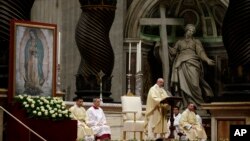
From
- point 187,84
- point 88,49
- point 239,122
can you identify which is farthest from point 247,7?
point 187,84

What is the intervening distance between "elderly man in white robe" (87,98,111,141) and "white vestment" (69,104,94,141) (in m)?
0.11

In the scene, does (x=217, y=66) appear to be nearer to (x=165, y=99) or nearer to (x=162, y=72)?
(x=162, y=72)

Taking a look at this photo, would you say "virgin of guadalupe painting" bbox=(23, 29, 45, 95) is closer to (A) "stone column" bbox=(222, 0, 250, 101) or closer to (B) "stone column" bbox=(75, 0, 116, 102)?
(A) "stone column" bbox=(222, 0, 250, 101)

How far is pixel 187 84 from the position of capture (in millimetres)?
24828

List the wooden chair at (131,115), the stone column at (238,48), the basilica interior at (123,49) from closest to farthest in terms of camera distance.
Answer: the basilica interior at (123,49)
the stone column at (238,48)
the wooden chair at (131,115)

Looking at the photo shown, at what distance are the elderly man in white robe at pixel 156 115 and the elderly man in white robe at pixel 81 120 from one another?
1.16m

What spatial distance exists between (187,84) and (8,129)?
37.7 feet

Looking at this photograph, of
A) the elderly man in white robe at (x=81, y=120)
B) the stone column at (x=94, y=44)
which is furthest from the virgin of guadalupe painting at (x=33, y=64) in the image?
the stone column at (x=94, y=44)

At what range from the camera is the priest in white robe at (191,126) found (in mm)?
19516

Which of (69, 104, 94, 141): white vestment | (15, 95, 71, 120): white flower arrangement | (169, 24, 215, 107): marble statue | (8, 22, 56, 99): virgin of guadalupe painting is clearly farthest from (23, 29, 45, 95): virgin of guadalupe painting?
(169, 24, 215, 107): marble statue

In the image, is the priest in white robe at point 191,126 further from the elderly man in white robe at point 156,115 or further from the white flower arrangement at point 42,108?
the white flower arrangement at point 42,108

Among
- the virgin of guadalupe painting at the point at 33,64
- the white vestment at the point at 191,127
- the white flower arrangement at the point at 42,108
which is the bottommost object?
the white vestment at the point at 191,127

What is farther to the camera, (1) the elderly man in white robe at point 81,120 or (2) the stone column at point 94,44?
(2) the stone column at point 94,44

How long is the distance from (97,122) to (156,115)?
114cm
